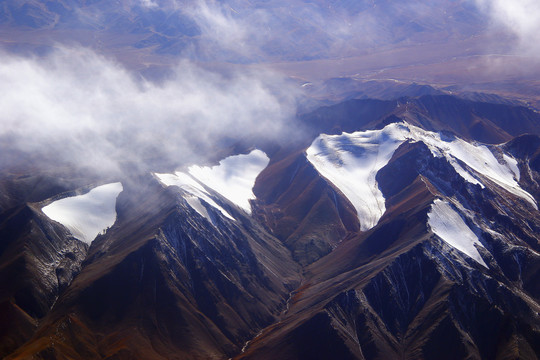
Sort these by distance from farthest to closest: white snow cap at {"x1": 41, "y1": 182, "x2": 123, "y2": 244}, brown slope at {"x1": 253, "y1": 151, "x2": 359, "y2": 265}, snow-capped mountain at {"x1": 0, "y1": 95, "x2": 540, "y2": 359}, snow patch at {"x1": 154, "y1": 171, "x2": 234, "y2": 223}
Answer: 1. brown slope at {"x1": 253, "y1": 151, "x2": 359, "y2": 265}
2. snow patch at {"x1": 154, "y1": 171, "x2": 234, "y2": 223}
3. white snow cap at {"x1": 41, "y1": 182, "x2": 123, "y2": 244}
4. snow-capped mountain at {"x1": 0, "y1": 95, "x2": 540, "y2": 359}

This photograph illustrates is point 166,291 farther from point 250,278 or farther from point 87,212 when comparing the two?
point 87,212

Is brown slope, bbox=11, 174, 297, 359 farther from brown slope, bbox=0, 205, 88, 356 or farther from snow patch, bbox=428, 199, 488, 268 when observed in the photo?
snow patch, bbox=428, 199, 488, 268

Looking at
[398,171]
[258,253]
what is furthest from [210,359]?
[398,171]

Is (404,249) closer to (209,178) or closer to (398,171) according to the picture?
(398,171)

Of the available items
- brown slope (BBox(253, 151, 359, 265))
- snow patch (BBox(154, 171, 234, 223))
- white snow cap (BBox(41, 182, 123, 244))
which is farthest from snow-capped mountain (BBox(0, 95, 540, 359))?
brown slope (BBox(253, 151, 359, 265))

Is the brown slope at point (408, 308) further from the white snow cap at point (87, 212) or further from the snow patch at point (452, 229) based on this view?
the white snow cap at point (87, 212)

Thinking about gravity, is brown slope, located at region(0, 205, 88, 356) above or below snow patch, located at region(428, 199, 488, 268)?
above
